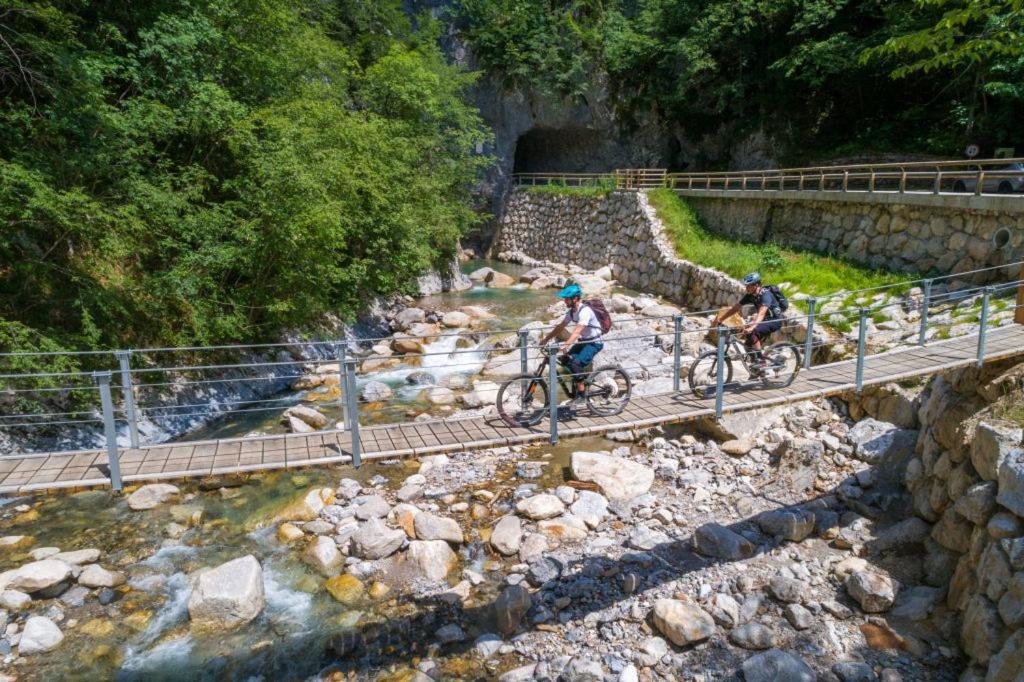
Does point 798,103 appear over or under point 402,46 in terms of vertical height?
under

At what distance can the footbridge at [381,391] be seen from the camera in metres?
6.60

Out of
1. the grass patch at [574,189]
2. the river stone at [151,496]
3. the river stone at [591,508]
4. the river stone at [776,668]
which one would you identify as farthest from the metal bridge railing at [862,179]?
the river stone at [151,496]

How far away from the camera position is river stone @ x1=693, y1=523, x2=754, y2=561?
27.3 feet

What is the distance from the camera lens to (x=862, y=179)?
20.8m

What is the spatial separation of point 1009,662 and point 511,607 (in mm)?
4931

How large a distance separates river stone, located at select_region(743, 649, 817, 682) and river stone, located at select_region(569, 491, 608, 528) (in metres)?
2.98

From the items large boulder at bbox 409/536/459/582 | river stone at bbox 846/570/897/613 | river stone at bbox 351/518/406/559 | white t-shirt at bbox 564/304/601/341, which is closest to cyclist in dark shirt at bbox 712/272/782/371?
white t-shirt at bbox 564/304/601/341

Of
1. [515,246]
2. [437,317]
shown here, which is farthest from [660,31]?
[437,317]

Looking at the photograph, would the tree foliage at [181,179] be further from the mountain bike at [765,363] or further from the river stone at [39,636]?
the mountain bike at [765,363]

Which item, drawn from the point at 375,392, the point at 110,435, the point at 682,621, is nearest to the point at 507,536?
the point at 682,621

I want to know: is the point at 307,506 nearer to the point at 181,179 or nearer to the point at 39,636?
the point at 39,636

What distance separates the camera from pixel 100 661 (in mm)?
6996

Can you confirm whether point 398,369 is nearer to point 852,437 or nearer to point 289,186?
point 289,186

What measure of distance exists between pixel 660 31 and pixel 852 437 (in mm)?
27941
